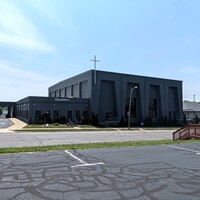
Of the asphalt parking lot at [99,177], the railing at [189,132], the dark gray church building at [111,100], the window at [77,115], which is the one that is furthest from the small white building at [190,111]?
the asphalt parking lot at [99,177]

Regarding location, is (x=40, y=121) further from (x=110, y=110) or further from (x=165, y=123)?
(x=165, y=123)

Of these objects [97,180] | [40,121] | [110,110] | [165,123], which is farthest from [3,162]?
[165,123]

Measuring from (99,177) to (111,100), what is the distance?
47.6m

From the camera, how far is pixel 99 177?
755 cm

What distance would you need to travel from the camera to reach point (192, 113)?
258 ft

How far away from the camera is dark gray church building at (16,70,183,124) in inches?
1983

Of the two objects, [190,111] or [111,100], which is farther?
[190,111]

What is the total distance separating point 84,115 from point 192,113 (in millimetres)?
39190

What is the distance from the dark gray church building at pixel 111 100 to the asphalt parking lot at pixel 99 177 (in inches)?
1530

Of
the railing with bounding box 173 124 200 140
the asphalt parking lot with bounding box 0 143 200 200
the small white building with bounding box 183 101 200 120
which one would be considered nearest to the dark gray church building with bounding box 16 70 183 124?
the small white building with bounding box 183 101 200 120

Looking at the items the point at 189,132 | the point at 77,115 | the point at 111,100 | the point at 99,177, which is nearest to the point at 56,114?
the point at 77,115

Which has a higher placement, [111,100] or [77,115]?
[111,100]

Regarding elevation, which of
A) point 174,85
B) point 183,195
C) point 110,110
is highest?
point 174,85

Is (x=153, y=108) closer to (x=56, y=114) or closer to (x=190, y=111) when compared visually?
(x=190, y=111)
